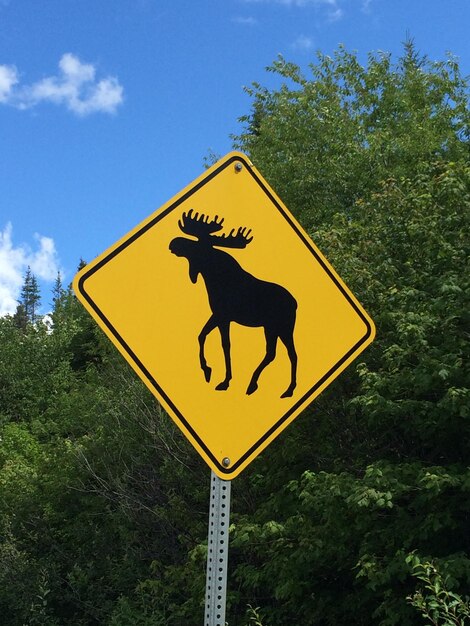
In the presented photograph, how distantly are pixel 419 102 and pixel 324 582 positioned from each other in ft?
48.9

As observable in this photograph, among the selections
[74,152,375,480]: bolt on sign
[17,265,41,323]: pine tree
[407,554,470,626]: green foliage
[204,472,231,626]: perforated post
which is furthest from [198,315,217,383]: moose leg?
[17,265,41,323]: pine tree

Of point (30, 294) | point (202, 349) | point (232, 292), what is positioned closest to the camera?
point (202, 349)

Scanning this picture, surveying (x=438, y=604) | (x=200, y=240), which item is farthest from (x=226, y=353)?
(x=438, y=604)

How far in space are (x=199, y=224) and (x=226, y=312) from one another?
347 millimetres

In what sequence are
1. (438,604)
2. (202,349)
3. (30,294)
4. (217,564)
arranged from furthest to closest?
1. (30,294)
2. (438,604)
3. (202,349)
4. (217,564)

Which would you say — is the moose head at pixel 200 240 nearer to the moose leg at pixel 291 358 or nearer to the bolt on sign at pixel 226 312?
the bolt on sign at pixel 226 312

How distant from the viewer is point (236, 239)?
249cm

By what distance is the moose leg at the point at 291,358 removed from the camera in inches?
94.7

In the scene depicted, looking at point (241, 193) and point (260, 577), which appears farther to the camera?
point (260, 577)

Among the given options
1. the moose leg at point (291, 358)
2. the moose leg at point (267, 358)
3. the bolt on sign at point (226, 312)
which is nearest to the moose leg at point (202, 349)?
the bolt on sign at point (226, 312)

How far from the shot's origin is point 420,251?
28.2 feet

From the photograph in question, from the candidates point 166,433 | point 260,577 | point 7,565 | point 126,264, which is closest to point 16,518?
point 7,565

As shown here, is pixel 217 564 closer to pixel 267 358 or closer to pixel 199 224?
pixel 267 358

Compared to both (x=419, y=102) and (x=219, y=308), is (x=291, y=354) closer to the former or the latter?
(x=219, y=308)
